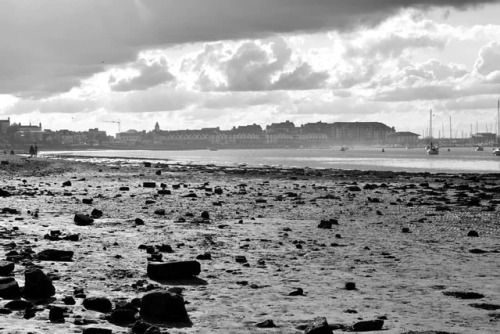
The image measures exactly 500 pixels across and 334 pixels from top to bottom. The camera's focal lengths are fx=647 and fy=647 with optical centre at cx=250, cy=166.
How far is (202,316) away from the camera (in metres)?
10.5

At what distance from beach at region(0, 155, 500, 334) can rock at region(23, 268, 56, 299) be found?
0.10 metres

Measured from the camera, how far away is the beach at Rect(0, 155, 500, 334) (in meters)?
10.2

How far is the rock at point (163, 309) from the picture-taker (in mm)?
10169

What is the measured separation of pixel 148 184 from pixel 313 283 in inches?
1231

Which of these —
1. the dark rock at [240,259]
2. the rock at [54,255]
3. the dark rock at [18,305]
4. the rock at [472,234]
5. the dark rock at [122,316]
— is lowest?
the rock at [472,234]

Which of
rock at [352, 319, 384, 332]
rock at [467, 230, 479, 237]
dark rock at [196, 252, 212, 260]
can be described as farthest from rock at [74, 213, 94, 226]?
rock at [352, 319, 384, 332]

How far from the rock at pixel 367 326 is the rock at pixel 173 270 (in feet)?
14.5

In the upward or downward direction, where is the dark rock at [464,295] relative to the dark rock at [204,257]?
downward

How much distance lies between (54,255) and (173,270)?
10.2 feet

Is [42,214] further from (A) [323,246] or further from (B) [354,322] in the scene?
(B) [354,322]

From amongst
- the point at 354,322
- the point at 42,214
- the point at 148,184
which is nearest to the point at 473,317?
the point at 354,322

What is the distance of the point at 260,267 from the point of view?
1479cm

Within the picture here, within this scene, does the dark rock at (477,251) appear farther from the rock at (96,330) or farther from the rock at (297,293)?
the rock at (96,330)

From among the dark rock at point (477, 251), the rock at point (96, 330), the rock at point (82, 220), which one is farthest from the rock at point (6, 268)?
the dark rock at point (477, 251)
